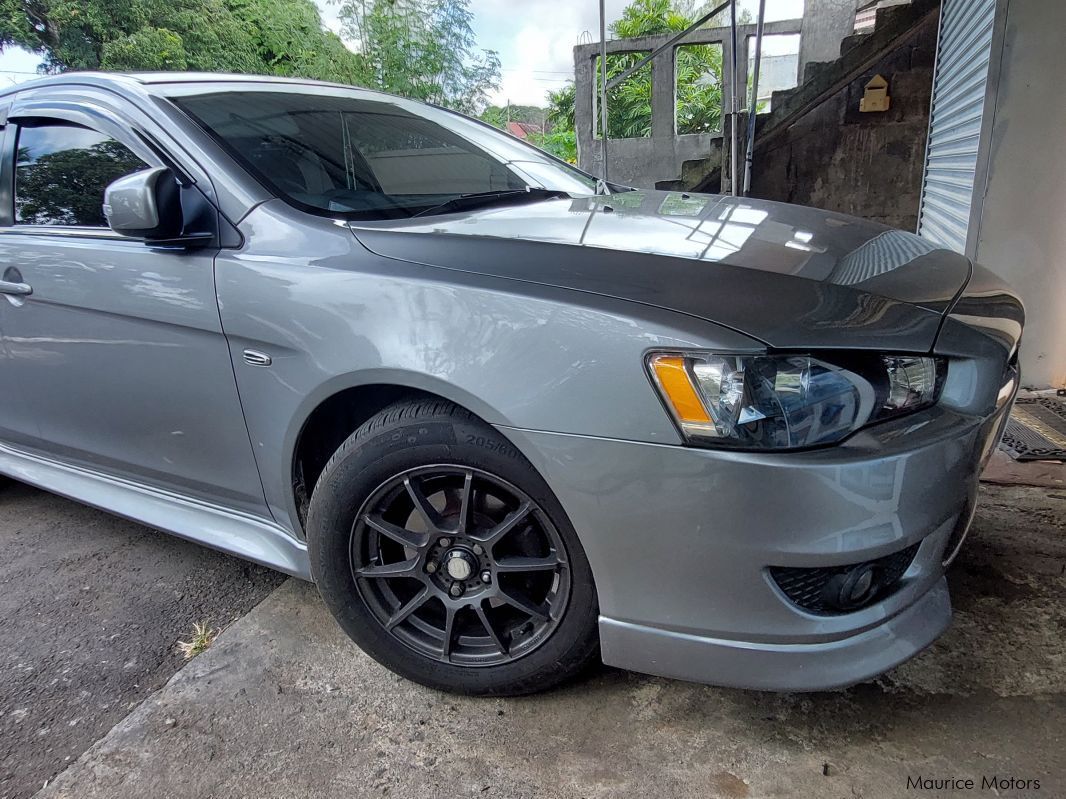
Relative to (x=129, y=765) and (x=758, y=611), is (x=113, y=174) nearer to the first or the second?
(x=129, y=765)

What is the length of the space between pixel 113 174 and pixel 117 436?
0.77 metres

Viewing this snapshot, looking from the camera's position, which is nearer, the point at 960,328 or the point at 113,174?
the point at 960,328

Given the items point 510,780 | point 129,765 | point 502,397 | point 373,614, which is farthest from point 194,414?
point 510,780

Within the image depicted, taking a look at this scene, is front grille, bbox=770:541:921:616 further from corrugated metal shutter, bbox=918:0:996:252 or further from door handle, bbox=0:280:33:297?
corrugated metal shutter, bbox=918:0:996:252

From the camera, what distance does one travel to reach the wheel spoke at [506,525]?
1.55 metres

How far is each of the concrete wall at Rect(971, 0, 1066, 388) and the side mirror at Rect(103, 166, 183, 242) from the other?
140 inches

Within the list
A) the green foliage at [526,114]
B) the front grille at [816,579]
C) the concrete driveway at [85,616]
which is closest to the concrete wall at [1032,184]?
the front grille at [816,579]

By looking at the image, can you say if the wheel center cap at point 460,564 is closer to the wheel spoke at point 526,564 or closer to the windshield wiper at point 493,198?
the wheel spoke at point 526,564

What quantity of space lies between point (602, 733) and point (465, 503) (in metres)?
0.61

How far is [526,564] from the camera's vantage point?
5.24ft

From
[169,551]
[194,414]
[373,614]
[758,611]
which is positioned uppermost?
[194,414]

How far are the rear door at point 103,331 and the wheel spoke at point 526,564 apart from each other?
0.74 m

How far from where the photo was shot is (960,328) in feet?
4.96

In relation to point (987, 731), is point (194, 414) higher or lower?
higher
